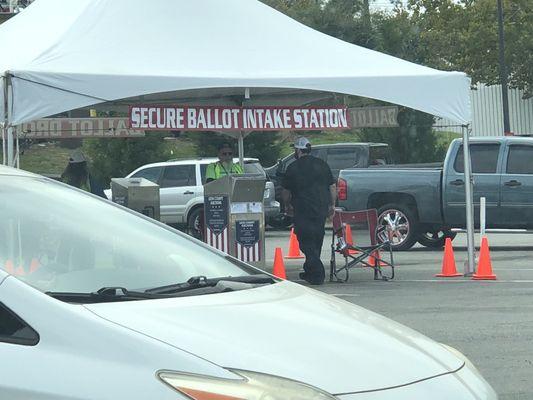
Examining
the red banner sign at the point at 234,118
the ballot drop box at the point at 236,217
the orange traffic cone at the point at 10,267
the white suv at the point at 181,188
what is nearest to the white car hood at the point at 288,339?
the orange traffic cone at the point at 10,267

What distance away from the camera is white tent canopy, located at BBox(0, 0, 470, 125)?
1078 centimetres

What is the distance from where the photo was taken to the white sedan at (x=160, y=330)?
3.00 metres

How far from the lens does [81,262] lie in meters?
3.94

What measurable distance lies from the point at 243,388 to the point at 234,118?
9370 mm

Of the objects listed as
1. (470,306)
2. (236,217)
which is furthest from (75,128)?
(470,306)

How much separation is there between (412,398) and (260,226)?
30.5 ft

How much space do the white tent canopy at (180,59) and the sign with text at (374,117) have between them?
212 cm

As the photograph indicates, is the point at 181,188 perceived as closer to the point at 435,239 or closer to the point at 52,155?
the point at 435,239

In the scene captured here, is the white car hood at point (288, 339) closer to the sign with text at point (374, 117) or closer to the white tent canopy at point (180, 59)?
the white tent canopy at point (180, 59)

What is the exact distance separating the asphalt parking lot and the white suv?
6.02 metres

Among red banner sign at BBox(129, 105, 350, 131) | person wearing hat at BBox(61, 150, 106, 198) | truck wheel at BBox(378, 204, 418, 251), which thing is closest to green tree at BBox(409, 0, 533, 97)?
truck wheel at BBox(378, 204, 418, 251)

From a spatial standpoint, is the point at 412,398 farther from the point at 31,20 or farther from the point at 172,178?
the point at 172,178

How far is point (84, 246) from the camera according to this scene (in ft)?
13.3

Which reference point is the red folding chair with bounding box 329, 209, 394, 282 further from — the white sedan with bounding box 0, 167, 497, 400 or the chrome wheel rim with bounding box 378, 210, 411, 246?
the white sedan with bounding box 0, 167, 497, 400
